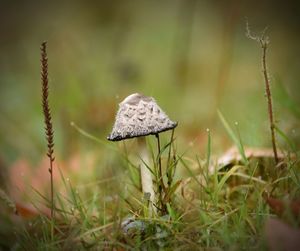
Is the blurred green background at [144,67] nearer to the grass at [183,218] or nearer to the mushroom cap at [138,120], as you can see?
the grass at [183,218]

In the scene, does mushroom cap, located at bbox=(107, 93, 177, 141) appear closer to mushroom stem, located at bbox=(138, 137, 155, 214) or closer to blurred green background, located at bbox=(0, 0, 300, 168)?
mushroom stem, located at bbox=(138, 137, 155, 214)

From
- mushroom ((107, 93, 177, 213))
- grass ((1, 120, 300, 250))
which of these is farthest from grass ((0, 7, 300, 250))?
mushroom ((107, 93, 177, 213))

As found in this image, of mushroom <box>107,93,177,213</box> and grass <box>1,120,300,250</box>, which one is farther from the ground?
mushroom <box>107,93,177,213</box>

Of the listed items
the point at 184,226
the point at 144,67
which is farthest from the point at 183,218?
the point at 144,67

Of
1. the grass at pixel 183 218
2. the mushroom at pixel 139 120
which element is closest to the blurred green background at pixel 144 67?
the grass at pixel 183 218

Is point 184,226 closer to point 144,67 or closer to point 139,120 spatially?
point 139,120

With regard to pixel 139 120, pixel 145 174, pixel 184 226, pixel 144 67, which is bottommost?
pixel 184 226
